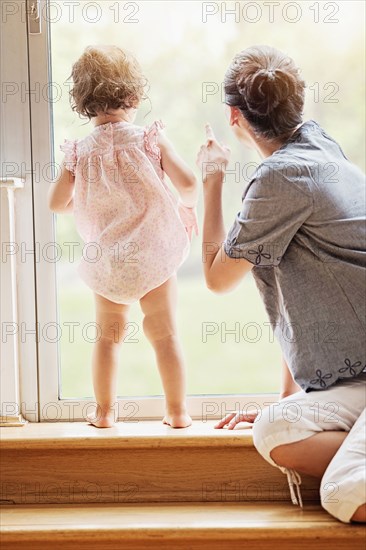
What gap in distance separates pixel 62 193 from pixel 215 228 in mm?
419

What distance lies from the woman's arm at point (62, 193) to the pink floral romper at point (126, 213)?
34 millimetres

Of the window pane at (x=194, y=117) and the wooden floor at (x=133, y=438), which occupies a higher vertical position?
the window pane at (x=194, y=117)

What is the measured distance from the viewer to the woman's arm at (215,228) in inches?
78.5

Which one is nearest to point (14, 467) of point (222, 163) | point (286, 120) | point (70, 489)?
point (70, 489)

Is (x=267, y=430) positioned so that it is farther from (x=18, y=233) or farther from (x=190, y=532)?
(x=18, y=233)

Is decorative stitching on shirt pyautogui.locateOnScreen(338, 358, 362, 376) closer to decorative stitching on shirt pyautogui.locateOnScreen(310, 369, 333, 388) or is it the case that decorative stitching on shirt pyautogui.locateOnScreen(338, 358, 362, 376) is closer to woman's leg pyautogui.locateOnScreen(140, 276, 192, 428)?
decorative stitching on shirt pyautogui.locateOnScreen(310, 369, 333, 388)

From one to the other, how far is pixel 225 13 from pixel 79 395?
1.13 metres

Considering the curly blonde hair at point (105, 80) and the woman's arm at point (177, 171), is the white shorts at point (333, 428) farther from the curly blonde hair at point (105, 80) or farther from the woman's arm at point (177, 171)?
the curly blonde hair at point (105, 80)

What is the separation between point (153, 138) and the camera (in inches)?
84.0

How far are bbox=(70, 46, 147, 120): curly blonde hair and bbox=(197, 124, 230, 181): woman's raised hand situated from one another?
0.70ft

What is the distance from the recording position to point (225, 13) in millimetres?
2299

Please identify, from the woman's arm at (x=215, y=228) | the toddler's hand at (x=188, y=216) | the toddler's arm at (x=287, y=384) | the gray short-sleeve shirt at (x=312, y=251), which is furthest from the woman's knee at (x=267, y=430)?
the toddler's hand at (x=188, y=216)

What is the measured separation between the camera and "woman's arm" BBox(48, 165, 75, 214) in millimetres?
2168

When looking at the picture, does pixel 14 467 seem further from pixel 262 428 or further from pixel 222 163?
pixel 222 163
